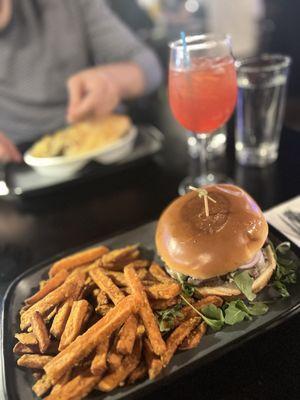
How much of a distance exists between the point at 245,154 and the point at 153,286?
0.92 meters

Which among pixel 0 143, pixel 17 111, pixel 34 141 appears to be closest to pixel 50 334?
pixel 0 143

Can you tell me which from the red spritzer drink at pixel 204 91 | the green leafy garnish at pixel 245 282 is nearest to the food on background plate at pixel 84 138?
the red spritzer drink at pixel 204 91

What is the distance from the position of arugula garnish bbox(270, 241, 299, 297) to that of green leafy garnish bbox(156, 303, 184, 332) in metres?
0.26

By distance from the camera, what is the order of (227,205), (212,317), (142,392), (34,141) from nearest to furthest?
(142,392) < (212,317) < (227,205) < (34,141)

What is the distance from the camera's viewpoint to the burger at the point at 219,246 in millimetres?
1036

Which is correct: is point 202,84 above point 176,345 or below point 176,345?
above

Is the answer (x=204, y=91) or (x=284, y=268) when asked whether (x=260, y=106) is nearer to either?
(x=204, y=91)

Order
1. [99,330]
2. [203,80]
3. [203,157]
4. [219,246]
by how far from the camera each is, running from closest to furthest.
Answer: [99,330], [219,246], [203,80], [203,157]

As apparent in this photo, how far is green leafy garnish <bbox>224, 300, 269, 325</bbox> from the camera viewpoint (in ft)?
3.22

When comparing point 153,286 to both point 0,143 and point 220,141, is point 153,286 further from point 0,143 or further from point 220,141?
point 0,143

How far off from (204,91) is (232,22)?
5207 mm

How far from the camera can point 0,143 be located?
6.18 feet

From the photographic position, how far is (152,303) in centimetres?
106

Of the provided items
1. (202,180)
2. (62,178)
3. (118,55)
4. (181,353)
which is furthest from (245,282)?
(118,55)
